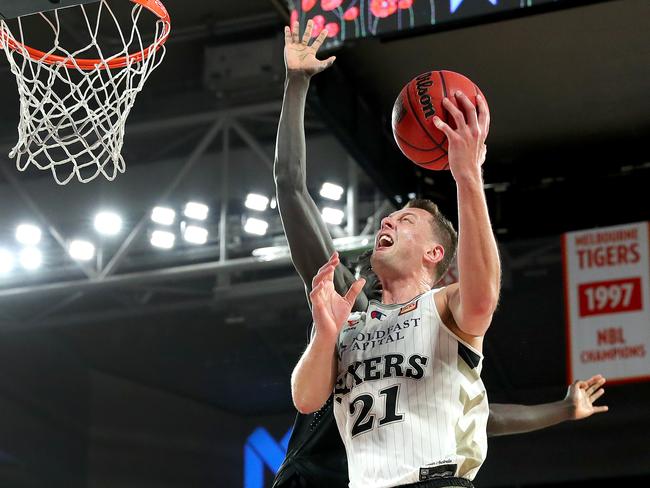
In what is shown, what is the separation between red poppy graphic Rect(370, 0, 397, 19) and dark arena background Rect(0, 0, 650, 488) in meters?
0.01

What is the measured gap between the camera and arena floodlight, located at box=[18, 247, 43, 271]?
37.5 ft

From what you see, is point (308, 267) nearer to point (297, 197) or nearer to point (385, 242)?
point (297, 197)

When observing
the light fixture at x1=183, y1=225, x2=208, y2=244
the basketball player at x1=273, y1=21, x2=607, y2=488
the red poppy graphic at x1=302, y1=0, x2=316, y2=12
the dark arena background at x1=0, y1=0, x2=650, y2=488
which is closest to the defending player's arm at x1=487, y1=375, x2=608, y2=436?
the basketball player at x1=273, y1=21, x2=607, y2=488

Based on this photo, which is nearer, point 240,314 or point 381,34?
point 381,34

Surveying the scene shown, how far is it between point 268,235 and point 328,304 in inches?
312

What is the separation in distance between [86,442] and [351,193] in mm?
6026

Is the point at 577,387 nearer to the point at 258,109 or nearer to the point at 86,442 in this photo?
the point at 258,109

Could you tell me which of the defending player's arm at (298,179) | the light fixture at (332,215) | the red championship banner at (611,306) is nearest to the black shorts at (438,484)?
the defending player's arm at (298,179)

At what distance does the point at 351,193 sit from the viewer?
31.1 feet

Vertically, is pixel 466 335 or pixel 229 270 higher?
pixel 229 270

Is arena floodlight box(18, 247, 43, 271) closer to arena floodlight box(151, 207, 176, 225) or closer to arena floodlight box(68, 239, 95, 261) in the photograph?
arena floodlight box(68, 239, 95, 261)

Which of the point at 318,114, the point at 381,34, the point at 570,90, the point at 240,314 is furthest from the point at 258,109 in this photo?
the point at 240,314

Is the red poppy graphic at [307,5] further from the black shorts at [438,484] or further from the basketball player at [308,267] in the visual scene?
the black shorts at [438,484]

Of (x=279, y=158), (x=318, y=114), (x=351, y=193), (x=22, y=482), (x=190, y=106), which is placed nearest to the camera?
(x=279, y=158)
